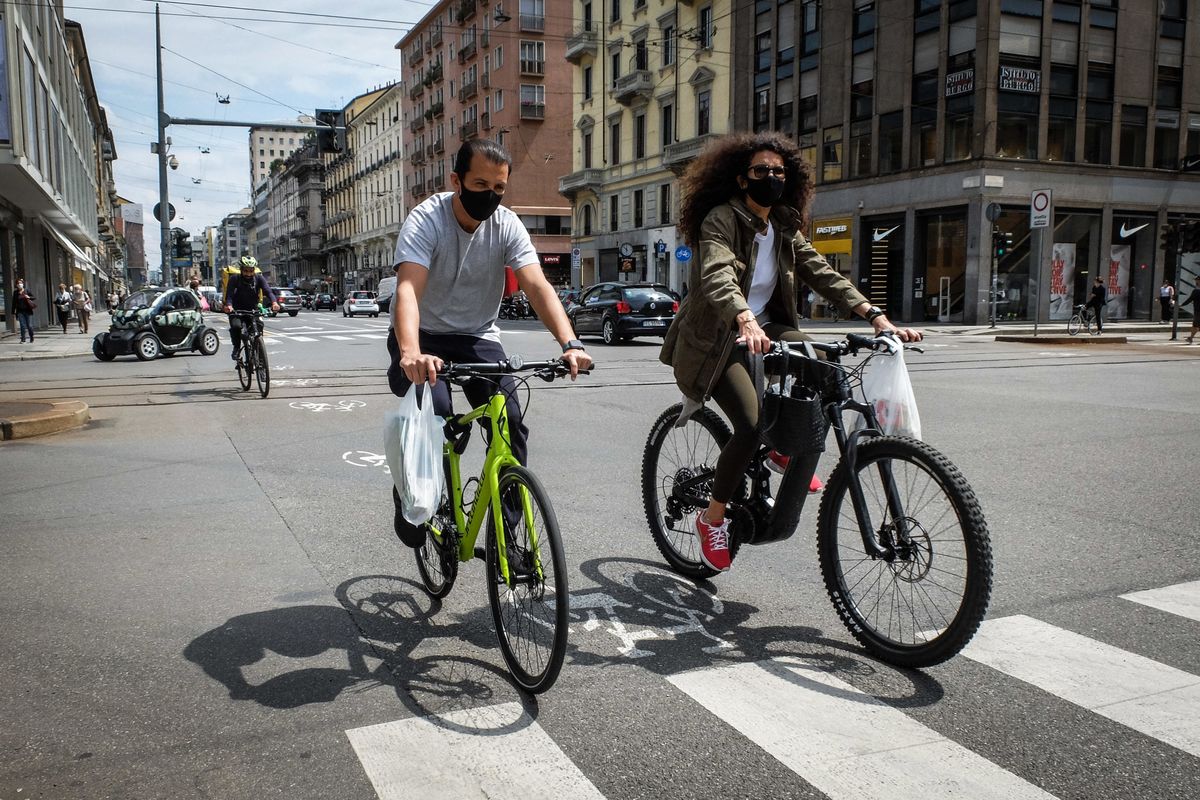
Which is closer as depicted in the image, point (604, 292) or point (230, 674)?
point (230, 674)

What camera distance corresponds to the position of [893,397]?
350 centimetres

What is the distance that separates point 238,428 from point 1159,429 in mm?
A: 8401

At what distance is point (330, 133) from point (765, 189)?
20651mm

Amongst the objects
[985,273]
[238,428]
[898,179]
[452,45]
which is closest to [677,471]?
[238,428]

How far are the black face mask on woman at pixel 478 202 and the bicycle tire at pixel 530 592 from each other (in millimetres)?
1078

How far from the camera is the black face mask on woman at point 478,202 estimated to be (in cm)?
367

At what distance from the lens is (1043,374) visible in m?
14.0

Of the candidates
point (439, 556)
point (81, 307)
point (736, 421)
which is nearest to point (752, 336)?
point (736, 421)

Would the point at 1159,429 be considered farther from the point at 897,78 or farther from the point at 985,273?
the point at 897,78

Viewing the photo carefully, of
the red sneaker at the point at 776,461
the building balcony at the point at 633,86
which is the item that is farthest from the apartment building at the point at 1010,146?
the red sneaker at the point at 776,461

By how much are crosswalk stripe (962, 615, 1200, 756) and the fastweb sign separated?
32836 millimetres

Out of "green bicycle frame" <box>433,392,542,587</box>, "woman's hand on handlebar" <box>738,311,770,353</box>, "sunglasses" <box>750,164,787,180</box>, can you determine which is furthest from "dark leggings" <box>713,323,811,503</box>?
"green bicycle frame" <box>433,392,542,587</box>

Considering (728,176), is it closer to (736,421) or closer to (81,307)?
(736,421)

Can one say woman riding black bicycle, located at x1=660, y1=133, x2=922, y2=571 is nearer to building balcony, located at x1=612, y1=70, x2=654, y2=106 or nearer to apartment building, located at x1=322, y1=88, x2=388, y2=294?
building balcony, located at x1=612, y1=70, x2=654, y2=106
